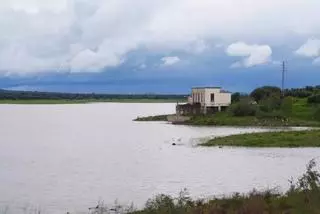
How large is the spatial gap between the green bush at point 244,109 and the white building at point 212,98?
8701 mm

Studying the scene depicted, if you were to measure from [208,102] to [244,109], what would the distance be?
11.8 metres

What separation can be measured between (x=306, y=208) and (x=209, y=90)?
120m

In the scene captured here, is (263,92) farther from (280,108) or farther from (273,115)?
(273,115)

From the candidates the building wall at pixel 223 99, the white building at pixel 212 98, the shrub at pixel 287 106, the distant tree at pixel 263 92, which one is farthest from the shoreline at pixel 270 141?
the distant tree at pixel 263 92

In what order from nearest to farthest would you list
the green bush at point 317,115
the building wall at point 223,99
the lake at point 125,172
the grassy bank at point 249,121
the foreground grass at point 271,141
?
the lake at point 125,172 < the foreground grass at point 271,141 < the grassy bank at point 249,121 < the green bush at point 317,115 < the building wall at point 223,99

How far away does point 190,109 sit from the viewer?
135500 millimetres

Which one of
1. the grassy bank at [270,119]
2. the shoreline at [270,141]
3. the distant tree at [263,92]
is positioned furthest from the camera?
the distant tree at [263,92]

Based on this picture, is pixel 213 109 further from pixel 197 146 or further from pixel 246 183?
pixel 246 183

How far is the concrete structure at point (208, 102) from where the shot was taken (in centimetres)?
13375

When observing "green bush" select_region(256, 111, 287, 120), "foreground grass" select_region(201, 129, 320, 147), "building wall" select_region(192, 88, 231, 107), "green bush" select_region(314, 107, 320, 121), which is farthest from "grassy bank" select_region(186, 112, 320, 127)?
"foreground grass" select_region(201, 129, 320, 147)

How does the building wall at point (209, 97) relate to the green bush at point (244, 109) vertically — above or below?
above

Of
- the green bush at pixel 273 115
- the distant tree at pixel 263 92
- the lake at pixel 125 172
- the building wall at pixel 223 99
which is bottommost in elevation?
the lake at pixel 125 172

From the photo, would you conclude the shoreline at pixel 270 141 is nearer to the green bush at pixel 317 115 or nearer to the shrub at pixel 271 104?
the green bush at pixel 317 115

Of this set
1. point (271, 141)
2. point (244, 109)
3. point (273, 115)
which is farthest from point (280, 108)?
point (271, 141)
